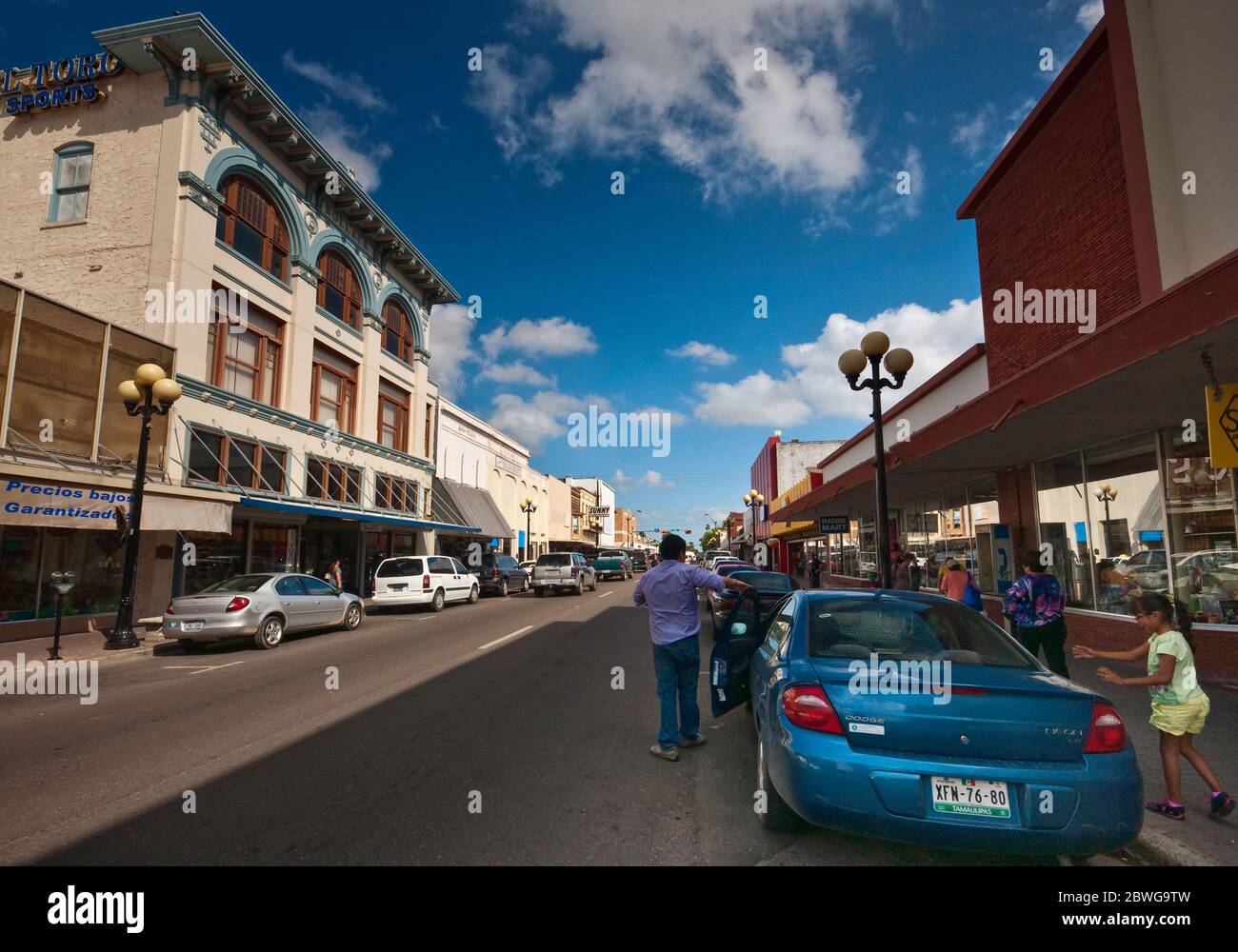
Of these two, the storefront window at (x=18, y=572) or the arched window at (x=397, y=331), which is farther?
the arched window at (x=397, y=331)

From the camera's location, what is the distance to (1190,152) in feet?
29.7

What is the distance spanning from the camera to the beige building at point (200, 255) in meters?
17.1

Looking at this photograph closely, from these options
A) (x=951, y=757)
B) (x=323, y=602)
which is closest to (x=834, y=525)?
(x=323, y=602)

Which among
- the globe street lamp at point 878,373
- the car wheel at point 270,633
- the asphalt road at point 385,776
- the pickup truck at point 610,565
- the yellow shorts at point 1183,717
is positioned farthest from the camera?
the pickup truck at point 610,565

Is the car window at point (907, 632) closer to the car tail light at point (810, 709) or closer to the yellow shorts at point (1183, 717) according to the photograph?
the car tail light at point (810, 709)

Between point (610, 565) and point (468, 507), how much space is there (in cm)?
992

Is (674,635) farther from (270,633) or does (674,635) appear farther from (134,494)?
(134,494)

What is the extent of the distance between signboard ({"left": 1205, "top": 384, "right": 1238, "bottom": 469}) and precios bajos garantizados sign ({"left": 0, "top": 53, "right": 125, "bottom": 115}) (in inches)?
1012

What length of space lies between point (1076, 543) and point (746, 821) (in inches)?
400

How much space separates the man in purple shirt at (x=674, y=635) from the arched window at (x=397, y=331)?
86.8ft

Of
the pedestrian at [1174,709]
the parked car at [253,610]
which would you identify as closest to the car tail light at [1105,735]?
the pedestrian at [1174,709]

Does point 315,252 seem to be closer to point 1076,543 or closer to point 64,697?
point 64,697

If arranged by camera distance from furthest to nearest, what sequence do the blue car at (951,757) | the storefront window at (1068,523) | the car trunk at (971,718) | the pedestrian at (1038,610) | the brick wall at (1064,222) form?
the storefront window at (1068,523) < the brick wall at (1064,222) < the pedestrian at (1038,610) < the car trunk at (971,718) < the blue car at (951,757)

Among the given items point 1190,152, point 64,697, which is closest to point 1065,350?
point 1190,152
